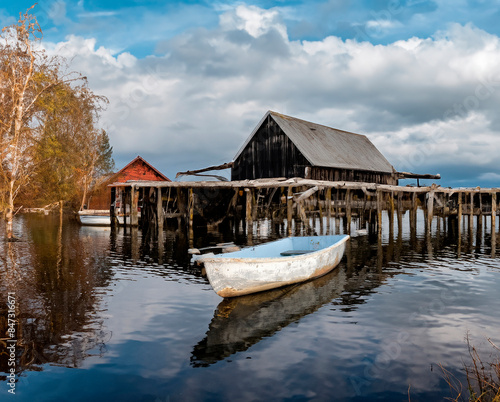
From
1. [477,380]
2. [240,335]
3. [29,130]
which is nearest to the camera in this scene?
[477,380]

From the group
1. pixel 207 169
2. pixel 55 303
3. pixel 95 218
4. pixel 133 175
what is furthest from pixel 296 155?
pixel 133 175

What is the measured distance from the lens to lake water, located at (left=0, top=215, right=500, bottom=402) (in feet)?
18.4

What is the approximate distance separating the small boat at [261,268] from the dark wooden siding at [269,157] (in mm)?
12352

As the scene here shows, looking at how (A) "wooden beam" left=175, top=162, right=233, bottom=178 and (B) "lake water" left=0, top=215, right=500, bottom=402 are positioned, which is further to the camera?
(A) "wooden beam" left=175, top=162, right=233, bottom=178

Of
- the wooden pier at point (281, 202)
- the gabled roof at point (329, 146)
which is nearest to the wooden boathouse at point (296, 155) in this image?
the gabled roof at point (329, 146)

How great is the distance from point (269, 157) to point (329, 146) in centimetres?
519

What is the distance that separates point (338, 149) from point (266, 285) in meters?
21.2

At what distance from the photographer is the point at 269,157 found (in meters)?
26.8

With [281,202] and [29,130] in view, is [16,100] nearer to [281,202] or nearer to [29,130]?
[29,130]

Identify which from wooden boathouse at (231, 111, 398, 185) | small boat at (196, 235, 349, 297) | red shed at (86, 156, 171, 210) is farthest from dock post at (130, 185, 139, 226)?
red shed at (86, 156, 171, 210)

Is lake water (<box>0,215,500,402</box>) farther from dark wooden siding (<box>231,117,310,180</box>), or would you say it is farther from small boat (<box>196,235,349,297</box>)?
dark wooden siding (<box>231,117,310,180</box>)

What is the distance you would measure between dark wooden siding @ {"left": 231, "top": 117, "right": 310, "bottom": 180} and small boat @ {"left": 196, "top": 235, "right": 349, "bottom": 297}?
12352 mm

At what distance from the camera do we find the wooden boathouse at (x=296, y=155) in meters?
25.7

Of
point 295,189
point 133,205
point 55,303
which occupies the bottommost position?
point 55,303
